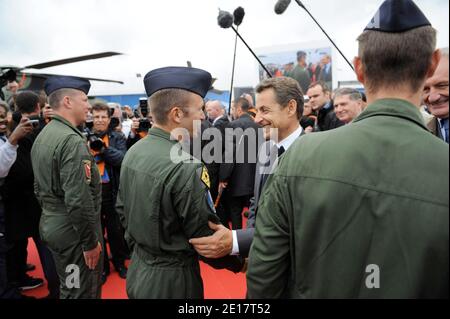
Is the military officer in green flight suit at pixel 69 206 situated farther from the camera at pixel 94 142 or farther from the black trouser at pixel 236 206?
the black trouser at pixel 236 206

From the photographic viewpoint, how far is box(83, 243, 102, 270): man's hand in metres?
2.41

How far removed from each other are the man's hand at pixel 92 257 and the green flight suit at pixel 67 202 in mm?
38

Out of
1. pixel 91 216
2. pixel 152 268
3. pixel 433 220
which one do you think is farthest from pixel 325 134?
pixel 91 216

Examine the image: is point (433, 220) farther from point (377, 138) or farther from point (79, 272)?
point (79, 272)

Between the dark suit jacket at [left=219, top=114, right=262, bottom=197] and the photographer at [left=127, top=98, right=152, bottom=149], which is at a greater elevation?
the photographer at [left=127, top=98, right=152, bottom=149]

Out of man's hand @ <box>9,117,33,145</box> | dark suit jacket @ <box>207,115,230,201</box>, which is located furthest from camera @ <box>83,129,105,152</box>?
dark suit jacket @ <box>207,115,230,201</box>

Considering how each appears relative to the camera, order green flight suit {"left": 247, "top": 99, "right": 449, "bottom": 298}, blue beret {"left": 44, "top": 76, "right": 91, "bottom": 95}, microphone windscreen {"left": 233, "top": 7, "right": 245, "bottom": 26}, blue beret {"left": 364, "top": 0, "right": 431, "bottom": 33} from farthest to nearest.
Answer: microphone windscreen {"left": 233, "top": 7, "right": 245, "bottom": 26}
blue beret {"left": 44, "top": 76, "right": 91, "bottom": 95}
blue beret {"left": 364, "top": 0, "right": 431, "bottom": 33}
green flight suit {"left": 247, "top": 99, "right": 449, "bottom": 298}

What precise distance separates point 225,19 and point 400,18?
A: 3468 mm

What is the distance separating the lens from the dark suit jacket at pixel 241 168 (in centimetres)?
426

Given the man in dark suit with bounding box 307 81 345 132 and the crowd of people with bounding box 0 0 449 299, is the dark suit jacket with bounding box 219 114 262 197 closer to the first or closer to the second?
the man in dark suit with bounding box 307 81 345 132

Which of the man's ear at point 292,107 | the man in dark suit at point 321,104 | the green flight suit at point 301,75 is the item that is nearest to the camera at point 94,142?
the man's ear at point 292,107

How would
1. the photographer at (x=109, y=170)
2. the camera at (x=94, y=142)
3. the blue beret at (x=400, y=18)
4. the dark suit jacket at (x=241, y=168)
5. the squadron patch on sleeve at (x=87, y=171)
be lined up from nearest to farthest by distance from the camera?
the blue beret at (x=400, y=18)
the squadron patch on sleeve at (x=87, y=171)
the camera at (x=94, y=142)
the photographer at (x=109, y=170)
the dark suit jacket at (x=241, y=168)
